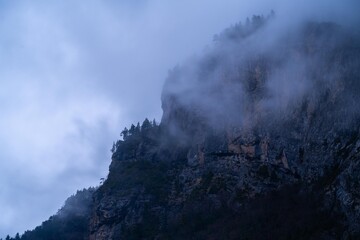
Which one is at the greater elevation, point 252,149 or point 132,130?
point 132,130

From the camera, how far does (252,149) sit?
95.6 meters

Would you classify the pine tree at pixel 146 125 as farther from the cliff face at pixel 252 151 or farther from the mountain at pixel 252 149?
the cliff face at pixel 252 151

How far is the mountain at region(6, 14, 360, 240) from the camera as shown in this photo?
75.8 metres

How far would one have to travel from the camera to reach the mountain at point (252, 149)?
7575 cm

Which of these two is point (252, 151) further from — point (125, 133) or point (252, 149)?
point (125, 133)

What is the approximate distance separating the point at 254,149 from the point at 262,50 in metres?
24.2

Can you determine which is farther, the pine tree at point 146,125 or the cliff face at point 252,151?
the pine tree at point 146,125

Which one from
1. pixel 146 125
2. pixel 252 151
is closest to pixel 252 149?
pixel 252 151

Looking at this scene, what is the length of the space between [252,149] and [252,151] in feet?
1.38

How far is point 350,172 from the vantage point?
66.8 meters

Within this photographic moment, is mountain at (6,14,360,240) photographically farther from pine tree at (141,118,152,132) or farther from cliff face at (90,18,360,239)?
pine tree at (141,118,152,132)

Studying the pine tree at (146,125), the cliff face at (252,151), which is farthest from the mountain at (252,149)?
the pine tree at (146,125)

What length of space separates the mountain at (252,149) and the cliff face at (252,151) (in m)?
0.24

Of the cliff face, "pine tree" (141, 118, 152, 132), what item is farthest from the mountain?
"pine tree" (141, 118, 152, 132)
